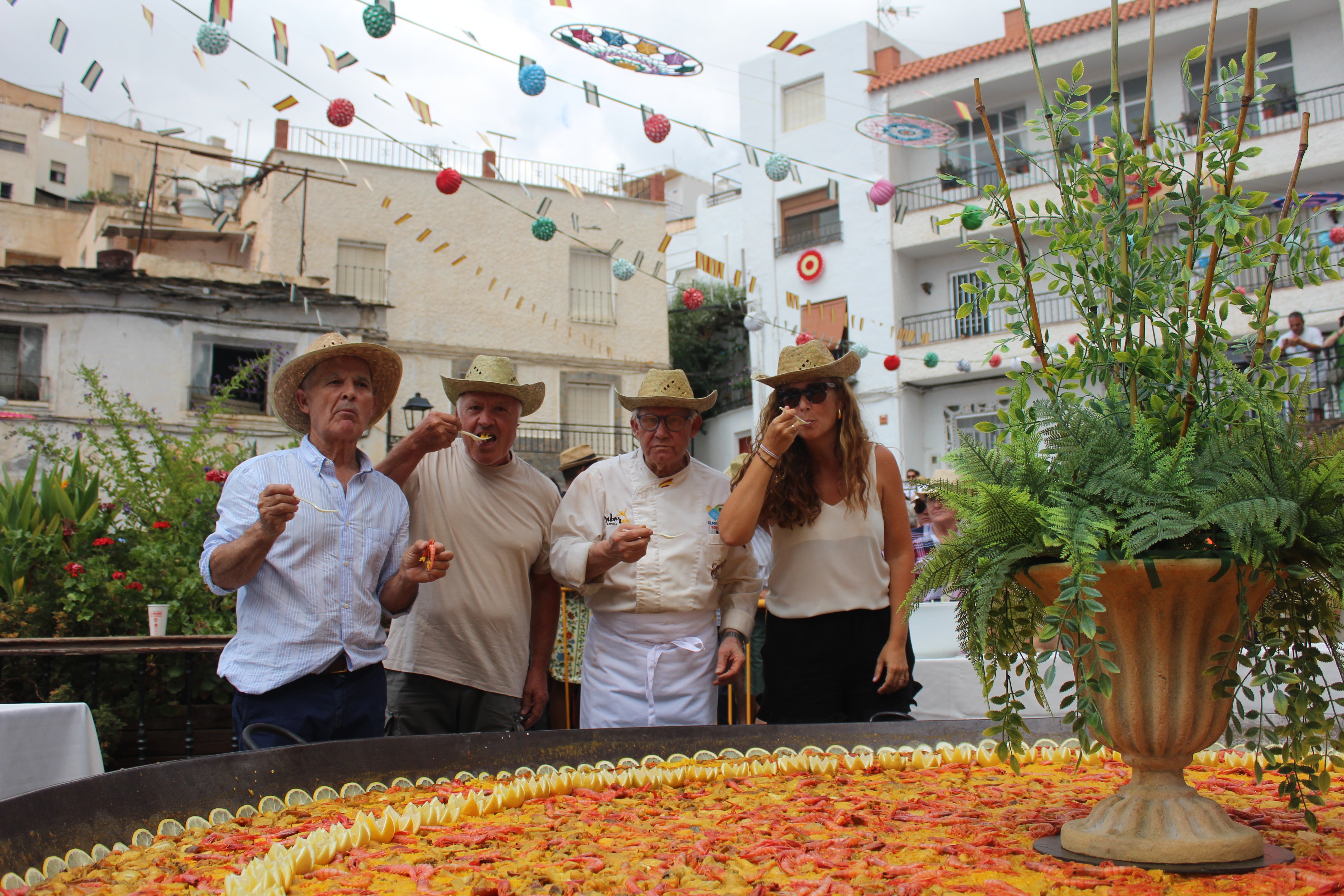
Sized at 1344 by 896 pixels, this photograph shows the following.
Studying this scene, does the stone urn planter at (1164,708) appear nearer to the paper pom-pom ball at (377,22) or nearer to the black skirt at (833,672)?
the black skirt at (833,672)

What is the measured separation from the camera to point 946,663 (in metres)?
4.25

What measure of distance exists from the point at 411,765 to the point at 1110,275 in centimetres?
162

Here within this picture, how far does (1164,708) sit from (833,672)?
1381mm

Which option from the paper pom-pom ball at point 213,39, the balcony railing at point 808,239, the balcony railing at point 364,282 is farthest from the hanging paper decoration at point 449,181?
the balcony railing at point 808,239

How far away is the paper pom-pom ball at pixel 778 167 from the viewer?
302 inches

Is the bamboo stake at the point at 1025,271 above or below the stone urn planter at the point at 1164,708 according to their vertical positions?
above

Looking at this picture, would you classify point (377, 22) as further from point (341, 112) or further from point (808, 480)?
point (808, 480)

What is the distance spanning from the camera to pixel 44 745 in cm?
260

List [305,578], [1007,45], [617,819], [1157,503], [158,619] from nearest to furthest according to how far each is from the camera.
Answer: [1157,503], [617,819], [305,578], [158,619], [1007,45]

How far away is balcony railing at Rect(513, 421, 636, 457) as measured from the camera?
19.4m

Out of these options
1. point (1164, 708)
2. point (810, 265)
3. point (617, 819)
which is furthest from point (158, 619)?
point (810, 265)

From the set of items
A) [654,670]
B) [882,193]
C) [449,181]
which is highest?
[882,193]

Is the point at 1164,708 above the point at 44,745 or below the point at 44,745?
above

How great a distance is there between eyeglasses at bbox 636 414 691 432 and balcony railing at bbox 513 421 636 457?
16.0 metres
